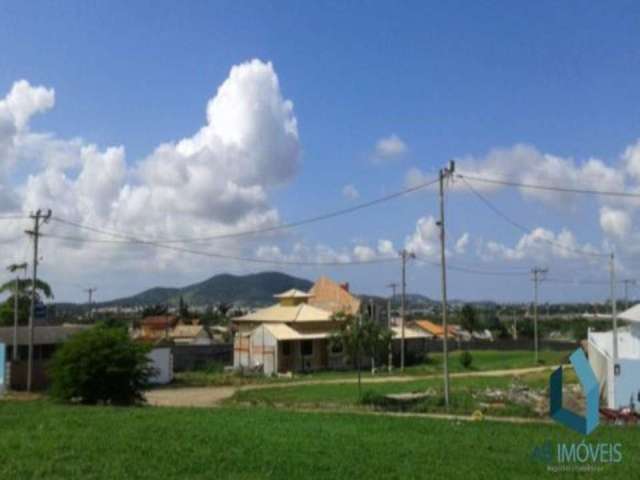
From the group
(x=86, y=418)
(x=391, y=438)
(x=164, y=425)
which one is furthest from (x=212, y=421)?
(x=391, y=438)

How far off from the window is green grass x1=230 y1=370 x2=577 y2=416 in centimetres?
1504

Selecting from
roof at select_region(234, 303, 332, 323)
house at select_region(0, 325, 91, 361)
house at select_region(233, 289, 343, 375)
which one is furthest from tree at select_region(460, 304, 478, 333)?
house at select_region(0, 325, 91, 361)

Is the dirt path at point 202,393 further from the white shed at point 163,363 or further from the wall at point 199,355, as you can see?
the wall at point 199,355

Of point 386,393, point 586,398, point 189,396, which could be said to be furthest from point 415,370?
point 586,398

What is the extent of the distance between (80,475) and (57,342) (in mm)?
33140

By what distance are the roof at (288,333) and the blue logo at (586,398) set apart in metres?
35.5

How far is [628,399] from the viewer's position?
25797mm

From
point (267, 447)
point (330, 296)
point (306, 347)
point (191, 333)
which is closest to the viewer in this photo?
point (267, 447)

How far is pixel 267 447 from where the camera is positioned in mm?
14781

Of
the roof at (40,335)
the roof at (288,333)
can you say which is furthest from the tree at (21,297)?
the roof at (288,333)

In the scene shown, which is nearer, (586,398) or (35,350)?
(586,398)

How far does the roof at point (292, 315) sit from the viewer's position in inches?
2395

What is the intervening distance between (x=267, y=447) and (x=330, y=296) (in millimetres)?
59838

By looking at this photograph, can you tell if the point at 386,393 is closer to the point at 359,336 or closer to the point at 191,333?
the point at 359,336
